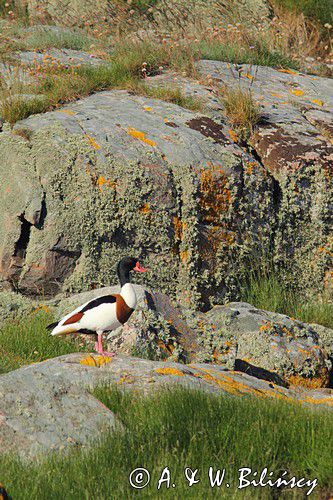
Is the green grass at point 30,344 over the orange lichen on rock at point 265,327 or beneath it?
over

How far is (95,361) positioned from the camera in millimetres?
5738

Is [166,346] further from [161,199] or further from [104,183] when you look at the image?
[104,183]

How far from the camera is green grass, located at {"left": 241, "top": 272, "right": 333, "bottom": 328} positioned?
8961 millimetres

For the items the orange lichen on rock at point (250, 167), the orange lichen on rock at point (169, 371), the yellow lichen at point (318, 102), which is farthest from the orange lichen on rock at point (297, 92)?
the orange lichen on rock at point (169, 371)

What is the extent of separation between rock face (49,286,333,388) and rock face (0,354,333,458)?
129 cm

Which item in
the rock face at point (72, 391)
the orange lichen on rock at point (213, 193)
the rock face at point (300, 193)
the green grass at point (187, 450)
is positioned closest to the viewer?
the green grass at point (187, 450)

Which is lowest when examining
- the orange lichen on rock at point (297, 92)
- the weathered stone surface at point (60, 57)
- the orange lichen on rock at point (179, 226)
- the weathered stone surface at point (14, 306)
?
the weathered stone surface at point (14, 306)

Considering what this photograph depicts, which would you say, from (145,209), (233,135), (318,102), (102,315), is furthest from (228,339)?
(318,102)

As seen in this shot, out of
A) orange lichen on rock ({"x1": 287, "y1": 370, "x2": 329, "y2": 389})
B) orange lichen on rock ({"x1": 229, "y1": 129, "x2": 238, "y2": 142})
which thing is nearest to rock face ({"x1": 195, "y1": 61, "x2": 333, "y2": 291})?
orange lichen on rock ({"x1": 229, "y1": 129, "x2": 238, "y2": 142})

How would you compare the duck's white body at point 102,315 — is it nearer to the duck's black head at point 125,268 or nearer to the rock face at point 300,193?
the duck's black head at point 125,268

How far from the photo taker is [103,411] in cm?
481

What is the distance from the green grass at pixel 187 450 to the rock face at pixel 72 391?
176 mm

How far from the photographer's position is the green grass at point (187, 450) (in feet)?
13.1

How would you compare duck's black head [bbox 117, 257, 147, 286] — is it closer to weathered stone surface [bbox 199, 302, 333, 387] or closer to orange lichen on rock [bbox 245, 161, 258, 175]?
weathered stone surface [bbox 199, 302, 333, 387]
